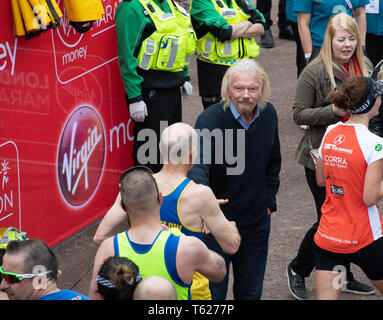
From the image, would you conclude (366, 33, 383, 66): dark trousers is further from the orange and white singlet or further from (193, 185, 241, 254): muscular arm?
(193, 185, 241, 254): muscular arm

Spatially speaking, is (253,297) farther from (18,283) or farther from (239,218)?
(18,283)

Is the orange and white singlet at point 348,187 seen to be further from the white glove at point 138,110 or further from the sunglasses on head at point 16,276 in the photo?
the white glove at point 138,110

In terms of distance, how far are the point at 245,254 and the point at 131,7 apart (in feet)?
7.98

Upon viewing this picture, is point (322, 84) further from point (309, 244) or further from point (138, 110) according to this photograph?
point (138, 110)

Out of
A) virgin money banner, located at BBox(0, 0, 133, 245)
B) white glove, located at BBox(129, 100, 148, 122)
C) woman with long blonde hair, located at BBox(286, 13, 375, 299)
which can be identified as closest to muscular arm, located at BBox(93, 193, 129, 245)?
virgin money banner, located at BBox(0, 0, 133, 245)

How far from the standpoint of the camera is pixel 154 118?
6320 millimetres

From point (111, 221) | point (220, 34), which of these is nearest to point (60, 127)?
point (220, 34)

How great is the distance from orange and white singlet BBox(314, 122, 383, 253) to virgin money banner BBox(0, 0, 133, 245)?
89.0 inches

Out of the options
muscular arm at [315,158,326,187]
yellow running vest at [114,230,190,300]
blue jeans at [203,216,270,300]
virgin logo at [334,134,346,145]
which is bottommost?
blue jeans at [203,216,270,300]

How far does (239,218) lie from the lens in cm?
453

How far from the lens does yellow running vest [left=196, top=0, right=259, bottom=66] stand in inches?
277

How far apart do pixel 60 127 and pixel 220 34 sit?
199 centimetres
